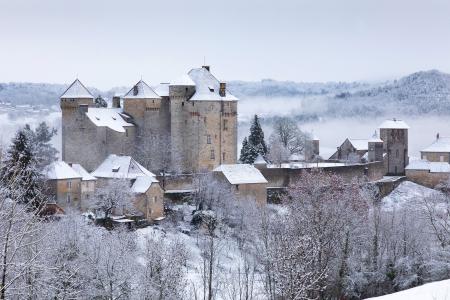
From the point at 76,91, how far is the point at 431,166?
91.3 ft

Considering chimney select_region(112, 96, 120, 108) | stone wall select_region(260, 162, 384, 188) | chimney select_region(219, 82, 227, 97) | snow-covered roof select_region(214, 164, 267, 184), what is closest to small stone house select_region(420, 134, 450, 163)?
stone wall select_region(260, 162, 384, 188)

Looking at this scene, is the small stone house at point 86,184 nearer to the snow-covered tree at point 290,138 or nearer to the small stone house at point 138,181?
the small stone house at point 138,181

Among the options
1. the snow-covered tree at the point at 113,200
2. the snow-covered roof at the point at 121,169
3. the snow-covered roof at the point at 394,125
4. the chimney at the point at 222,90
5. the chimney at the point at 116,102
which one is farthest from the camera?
the snow-covered roof at the point at 394,125

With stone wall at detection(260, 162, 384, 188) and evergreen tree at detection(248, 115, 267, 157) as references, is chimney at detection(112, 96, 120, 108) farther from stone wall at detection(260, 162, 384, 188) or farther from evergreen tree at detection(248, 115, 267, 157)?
evergreen tree at detection(248, 115, 267, 157)

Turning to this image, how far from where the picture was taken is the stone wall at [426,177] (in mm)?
68812

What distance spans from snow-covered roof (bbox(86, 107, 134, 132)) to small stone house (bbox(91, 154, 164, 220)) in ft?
11.3

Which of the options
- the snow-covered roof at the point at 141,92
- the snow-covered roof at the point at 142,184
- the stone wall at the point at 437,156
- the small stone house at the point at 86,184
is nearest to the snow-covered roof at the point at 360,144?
the stone wall at the point at 437,156

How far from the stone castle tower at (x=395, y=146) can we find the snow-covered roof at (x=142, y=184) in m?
25.9

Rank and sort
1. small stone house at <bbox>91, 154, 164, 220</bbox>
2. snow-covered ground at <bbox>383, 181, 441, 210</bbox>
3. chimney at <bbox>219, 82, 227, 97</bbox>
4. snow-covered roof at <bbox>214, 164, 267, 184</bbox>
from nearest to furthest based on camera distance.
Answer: small stone house at <bbox>91, 154, 164, 220</bbox> < snow-covered roof at <bbox>214, 164, 267, 184</bbox> < chimney at <bbox>219, 82, 227, 97</bbox> < snow-covered ground at <bbox>383, 181, 441, 210</bbox>

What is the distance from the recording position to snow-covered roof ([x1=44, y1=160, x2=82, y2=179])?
48706 millimetres

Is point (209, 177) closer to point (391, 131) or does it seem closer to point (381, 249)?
point (381, 249)

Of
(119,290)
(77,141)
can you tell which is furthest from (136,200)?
(119,290)

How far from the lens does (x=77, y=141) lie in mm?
55469

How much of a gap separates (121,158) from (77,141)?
3.87m
